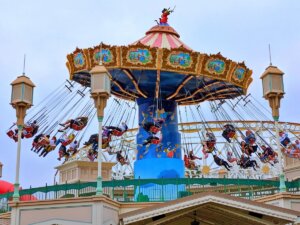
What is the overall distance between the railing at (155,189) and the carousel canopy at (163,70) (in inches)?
200

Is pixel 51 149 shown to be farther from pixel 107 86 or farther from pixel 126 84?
pixel 107 86

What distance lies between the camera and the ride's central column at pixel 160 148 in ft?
79.6

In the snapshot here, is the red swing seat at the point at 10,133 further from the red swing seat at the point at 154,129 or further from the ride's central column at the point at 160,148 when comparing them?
the red swing seat at the point at 154,129

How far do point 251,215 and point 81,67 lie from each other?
1118 centimetres

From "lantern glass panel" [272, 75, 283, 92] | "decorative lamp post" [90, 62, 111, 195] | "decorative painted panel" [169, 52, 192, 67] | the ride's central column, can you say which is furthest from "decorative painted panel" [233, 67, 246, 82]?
"decorative lamp post" [90, 62, 111, 195]

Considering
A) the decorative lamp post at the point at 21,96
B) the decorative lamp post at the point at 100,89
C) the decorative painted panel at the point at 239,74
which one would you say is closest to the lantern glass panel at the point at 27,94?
the decorative lamp post at the point at 21,96

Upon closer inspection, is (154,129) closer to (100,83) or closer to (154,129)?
(154,129)

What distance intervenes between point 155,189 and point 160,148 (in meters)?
4.50

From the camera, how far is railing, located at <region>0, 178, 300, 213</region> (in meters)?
19.0

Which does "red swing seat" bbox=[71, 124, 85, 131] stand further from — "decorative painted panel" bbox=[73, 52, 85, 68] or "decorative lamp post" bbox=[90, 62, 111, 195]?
"decorative lamp post" bbox=[90, 62, 111, 195]

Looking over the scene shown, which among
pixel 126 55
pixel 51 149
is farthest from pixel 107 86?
pixel 51 149

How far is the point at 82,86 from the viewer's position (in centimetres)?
2691

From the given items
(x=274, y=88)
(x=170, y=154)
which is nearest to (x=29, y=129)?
(x=170, y=154)

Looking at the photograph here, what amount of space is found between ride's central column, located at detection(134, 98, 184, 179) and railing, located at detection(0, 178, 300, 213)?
126 inches
